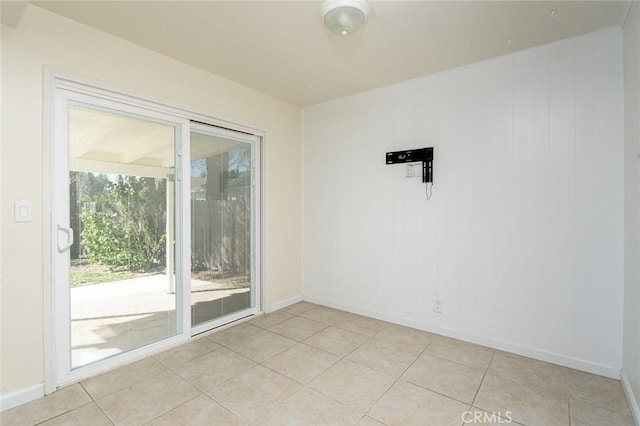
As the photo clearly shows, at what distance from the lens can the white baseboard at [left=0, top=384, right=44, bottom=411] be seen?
195cm

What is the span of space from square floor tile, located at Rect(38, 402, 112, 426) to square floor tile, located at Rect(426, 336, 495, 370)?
8.20 feet

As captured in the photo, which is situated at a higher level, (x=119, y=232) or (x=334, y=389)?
(x=119, y=232)

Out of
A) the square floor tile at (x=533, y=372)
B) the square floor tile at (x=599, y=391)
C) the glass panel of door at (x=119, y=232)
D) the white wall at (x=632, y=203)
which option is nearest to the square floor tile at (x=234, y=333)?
the glass panel of door at (x=119, y=232)

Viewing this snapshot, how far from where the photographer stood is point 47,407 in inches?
78.5

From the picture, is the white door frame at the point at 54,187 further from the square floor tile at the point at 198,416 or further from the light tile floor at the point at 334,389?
the square floor tile at the point at 198,416

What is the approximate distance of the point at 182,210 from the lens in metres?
2.96

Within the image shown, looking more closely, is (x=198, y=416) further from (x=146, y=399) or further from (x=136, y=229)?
(x=136, y=229)

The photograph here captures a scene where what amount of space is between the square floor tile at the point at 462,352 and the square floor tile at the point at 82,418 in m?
2.50

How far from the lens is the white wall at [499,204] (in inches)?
93.7

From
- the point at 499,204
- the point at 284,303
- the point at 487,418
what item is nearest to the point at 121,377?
the point at 284,303

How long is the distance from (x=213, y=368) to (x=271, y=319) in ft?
3.74

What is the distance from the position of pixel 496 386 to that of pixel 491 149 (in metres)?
1.98

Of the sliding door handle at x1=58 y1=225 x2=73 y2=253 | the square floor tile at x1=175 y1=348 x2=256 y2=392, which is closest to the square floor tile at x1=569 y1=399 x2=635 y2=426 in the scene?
the square floor tile at x1=175 y1=348 x2=256 y2=392

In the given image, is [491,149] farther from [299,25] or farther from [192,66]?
[192,66]
